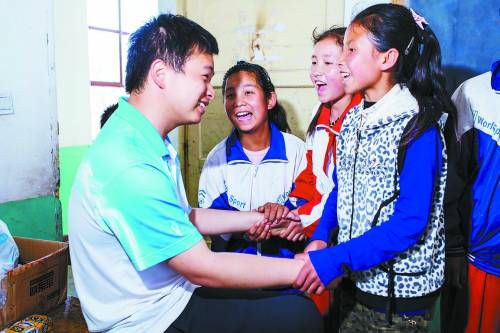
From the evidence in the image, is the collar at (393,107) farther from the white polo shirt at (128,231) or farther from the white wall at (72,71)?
the white wall at (72,71)

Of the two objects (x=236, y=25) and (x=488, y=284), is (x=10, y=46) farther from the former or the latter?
(x=488, y=284)

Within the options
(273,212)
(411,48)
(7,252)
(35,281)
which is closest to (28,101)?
(7,252)

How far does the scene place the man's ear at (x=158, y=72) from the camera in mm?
1402

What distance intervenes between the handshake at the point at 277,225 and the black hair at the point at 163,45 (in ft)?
2.65

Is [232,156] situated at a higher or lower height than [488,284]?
higher

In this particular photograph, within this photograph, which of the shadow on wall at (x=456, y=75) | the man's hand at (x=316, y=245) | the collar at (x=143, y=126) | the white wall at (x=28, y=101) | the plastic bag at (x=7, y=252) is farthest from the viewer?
the white wall at (x=28, y=101)

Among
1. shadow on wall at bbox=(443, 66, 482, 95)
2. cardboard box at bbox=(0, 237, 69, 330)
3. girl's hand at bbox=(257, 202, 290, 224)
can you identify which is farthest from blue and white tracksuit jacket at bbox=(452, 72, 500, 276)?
cardboard box at bbox=(0, 237, 69, 330)

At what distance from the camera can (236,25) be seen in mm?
3191

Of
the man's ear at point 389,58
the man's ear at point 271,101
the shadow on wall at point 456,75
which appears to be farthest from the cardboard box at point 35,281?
the shadow on wall at point 456,75

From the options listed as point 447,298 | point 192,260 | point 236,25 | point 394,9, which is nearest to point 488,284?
point 447,298

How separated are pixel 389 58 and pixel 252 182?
3.06ft

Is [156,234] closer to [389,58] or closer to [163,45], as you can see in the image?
[163,45]

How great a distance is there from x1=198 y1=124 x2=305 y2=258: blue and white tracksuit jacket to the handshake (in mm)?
110

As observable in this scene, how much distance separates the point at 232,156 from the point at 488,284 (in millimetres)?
1335
